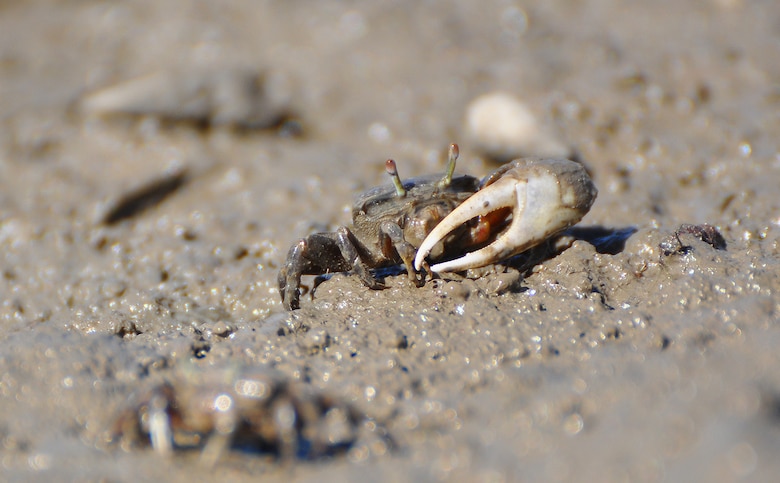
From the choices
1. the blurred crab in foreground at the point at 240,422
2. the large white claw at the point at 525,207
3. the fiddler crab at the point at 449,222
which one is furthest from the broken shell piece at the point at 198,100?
the blurred crab in foreground at the point at 240,422

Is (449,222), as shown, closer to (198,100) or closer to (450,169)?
(450,169)

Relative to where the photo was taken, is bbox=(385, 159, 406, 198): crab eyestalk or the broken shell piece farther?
the broken shell piece

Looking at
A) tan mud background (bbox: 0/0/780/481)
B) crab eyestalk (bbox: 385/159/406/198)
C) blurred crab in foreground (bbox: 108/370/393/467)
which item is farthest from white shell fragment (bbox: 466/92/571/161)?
blurred crab in foreground (bbox: 108/370/393/467)

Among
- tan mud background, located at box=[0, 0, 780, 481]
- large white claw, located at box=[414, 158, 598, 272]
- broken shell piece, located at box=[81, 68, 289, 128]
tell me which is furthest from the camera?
broken shell piece, located at box=[81, 68, 289, 128]

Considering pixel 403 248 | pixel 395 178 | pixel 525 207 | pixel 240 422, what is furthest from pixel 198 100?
pixel 240 422

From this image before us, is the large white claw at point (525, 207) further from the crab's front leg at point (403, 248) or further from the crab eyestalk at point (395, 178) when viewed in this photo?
the crab eyestalk at point (395, 178)

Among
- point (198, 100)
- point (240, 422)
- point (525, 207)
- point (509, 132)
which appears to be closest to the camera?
point (240, 422)

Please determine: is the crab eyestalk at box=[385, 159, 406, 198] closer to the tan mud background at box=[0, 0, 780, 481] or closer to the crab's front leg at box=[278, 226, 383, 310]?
the crab's front leg at box=[278, 226, 383, 310]
